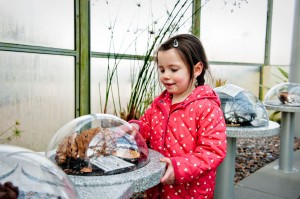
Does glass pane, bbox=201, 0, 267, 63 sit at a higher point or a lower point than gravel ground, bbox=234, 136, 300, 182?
higher

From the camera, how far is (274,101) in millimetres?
3586

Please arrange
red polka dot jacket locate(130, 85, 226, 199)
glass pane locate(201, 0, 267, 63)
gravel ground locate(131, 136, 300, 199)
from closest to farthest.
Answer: red polka dot jacket locate(130, 85, 226, 199) < gravel ground locate(131, 136, 300, 199) < glass pane locate(201, 0, 267, 63)

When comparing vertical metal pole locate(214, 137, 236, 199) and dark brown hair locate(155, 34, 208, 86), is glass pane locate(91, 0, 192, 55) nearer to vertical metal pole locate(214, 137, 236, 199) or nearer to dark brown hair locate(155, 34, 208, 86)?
vertical metal pole locate(214, 137, 236, 199)

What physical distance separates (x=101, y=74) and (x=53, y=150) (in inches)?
A: 100

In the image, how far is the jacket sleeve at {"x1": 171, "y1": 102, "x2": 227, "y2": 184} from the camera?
51.5 inches

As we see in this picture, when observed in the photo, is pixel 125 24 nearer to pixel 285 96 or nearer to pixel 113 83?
pixel 113 83

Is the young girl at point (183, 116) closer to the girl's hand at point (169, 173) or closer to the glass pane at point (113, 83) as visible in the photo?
the girl's hand at point (169, 173)

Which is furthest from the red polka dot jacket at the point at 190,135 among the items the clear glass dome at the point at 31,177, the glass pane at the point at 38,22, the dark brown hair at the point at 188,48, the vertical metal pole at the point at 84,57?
the vertical metal pole at the point at 84,57

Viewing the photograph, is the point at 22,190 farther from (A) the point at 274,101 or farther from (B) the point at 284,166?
(B) the point at 284,166

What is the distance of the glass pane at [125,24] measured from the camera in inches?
146

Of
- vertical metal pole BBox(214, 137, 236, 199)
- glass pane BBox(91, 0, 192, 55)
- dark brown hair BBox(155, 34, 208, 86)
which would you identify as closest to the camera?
dark brown hair BBox(155, 34, 208, 86)

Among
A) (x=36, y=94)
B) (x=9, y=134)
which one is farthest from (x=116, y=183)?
(x=36, y=94)

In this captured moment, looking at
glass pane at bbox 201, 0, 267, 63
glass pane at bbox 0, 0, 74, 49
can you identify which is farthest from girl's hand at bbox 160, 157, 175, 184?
glass pane at bbox 201, 0, 267, 63

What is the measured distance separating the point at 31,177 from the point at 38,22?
2.64m
